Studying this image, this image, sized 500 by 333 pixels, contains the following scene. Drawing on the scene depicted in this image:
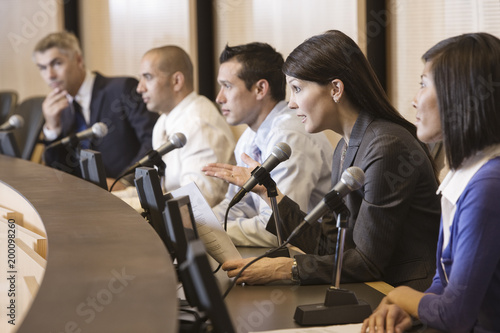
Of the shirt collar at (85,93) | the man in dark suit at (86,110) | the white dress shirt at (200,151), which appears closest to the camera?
the white dress shirt at (200,151)

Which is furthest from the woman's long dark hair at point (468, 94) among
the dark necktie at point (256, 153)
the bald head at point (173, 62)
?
the bald head at point (173, 62)

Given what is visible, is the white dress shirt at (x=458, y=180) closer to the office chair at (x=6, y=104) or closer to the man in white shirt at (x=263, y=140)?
the man in white shirt at (x=263, y=140)

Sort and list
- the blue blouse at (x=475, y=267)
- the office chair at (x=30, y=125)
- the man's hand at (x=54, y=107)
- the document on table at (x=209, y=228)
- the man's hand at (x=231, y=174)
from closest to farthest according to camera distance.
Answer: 1. the blue blouse at (x=475, y=267)
2. the document on table at (x=209, y=228)
3. the man's hand at (x=231, y=174)
4. the man's hand at (x=54, y=107)
5. the office chair at (x=30, y=125)

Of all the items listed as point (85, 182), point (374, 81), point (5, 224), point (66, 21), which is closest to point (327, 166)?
point (374, 81)

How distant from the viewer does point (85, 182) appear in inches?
92.5

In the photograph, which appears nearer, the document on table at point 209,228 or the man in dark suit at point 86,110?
the document on table at point 209,228

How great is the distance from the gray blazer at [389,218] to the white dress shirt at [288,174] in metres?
0.48

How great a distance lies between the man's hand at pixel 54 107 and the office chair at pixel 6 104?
41.1 inches

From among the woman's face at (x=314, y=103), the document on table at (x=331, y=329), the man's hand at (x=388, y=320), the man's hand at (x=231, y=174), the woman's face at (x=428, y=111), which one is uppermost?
the woman's face at (x=428, y=111)

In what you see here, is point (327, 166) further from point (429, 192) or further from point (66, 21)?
point (66, 21)

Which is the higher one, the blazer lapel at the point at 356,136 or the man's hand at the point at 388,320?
the blazer lapel at the point at 356,136

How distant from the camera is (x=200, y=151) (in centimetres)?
335

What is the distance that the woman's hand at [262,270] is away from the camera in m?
1.82

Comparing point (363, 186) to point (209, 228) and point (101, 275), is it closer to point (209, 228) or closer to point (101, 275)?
point (209, 228)
